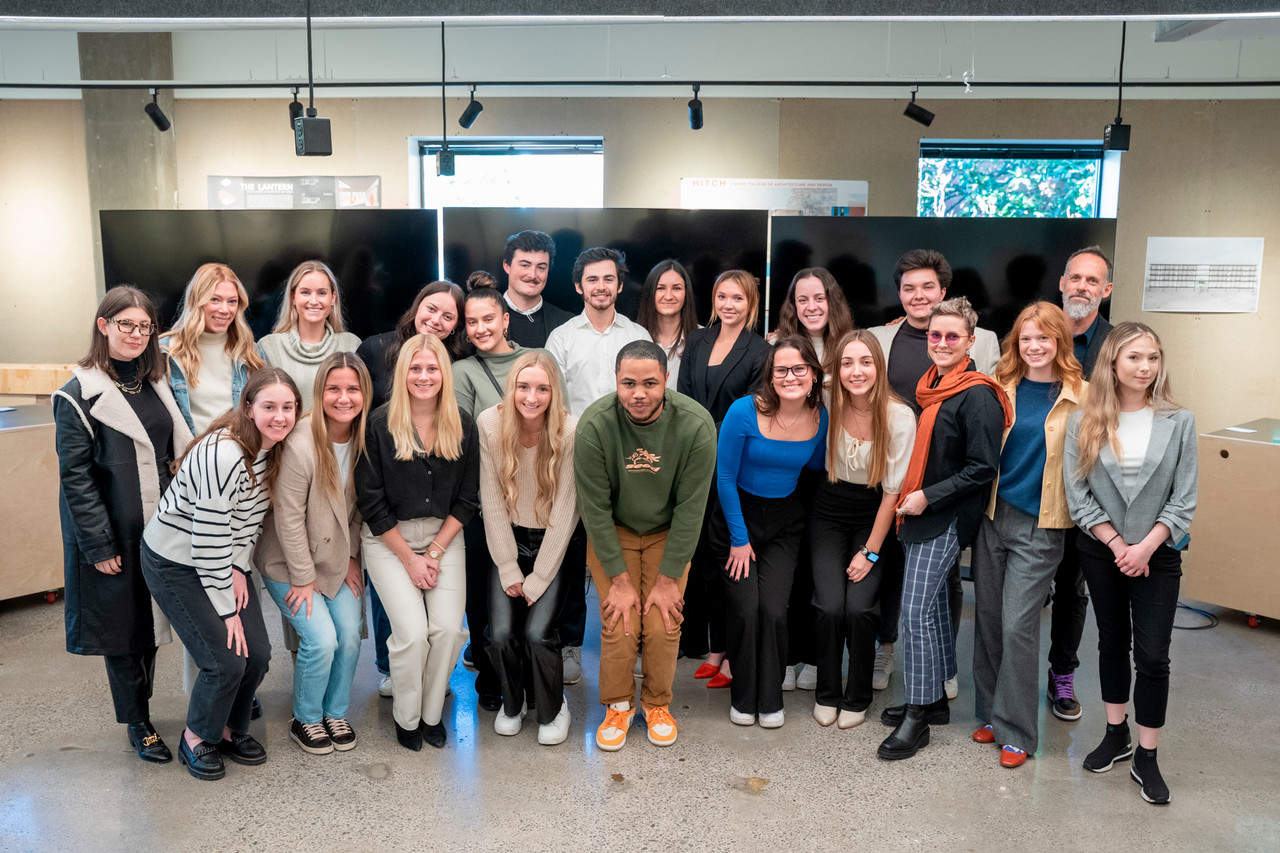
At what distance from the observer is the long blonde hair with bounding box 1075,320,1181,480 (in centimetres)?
287

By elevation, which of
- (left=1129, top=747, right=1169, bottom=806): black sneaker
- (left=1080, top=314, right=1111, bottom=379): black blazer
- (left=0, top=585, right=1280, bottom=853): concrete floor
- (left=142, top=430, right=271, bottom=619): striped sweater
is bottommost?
(left=0, top=585, right=1280, bottom=853): concrete floor

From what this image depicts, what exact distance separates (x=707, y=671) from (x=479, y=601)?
1008 millimetres

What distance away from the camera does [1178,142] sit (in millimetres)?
6691

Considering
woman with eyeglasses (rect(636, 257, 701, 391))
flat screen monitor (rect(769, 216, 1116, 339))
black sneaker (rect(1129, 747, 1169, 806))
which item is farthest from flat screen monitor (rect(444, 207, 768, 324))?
black sneaker (rect(1129, 747, 1169, 806))

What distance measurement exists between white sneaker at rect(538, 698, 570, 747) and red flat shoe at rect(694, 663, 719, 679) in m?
0.74

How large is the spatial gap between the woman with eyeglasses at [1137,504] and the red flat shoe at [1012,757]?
0.35 metres

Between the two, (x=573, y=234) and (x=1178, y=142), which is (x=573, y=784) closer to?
(x=573, y=234)

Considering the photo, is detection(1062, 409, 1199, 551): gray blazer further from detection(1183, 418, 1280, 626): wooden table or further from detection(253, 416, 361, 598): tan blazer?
detection(253, 416, 361, 598): tan blazer

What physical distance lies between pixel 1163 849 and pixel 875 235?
142 inches

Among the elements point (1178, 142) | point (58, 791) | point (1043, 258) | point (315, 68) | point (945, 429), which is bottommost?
point (58, 791)

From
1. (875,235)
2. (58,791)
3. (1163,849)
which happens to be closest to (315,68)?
(875,235)

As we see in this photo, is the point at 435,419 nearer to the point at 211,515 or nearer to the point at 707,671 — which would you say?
the point at 211,515

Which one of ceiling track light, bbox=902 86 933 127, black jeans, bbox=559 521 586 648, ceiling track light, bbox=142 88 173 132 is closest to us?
black jeans, bbox=559 521 586 648

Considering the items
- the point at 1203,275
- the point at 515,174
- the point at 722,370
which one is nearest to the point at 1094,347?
the point at 722,370
